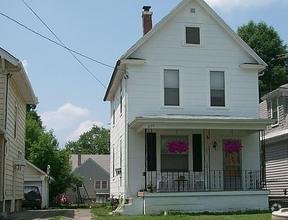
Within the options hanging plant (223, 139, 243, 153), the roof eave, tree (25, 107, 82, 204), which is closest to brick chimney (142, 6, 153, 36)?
the roof eave

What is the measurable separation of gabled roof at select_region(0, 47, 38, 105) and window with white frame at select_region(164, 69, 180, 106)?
5.79m

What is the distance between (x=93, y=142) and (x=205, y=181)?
78.9 m

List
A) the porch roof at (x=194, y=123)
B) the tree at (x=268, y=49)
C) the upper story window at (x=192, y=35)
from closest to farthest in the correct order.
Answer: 1. the porch roof at (x=194, y=123)
2. the upper story window at (x=192, y=35)
3. the tree at (x=268, y=49)

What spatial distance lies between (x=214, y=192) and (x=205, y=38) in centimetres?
677

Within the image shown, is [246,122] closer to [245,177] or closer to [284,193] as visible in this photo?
[245,177]

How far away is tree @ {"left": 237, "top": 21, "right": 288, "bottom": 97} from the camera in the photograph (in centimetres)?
4191

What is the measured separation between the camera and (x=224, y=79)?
67.3 feet

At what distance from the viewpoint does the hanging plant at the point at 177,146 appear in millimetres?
18391

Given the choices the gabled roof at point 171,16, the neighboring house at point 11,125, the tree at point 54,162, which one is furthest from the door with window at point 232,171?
the tree at point 54,162

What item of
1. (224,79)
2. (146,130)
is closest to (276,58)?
(224,79)

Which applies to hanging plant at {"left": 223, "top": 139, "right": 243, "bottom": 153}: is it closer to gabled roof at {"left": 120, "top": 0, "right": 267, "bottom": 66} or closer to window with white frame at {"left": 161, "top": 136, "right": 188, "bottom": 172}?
window with white frame at {"left": 161, "top": 136, "right": 188, "bottom": 172}

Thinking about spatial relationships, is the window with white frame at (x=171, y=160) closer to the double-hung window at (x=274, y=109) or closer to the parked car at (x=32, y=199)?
the double-hung window at (x=274, y=109)

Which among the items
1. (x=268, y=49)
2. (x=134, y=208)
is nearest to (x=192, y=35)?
(x=134, y=208)

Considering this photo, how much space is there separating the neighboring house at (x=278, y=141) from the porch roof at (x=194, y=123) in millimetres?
4579
